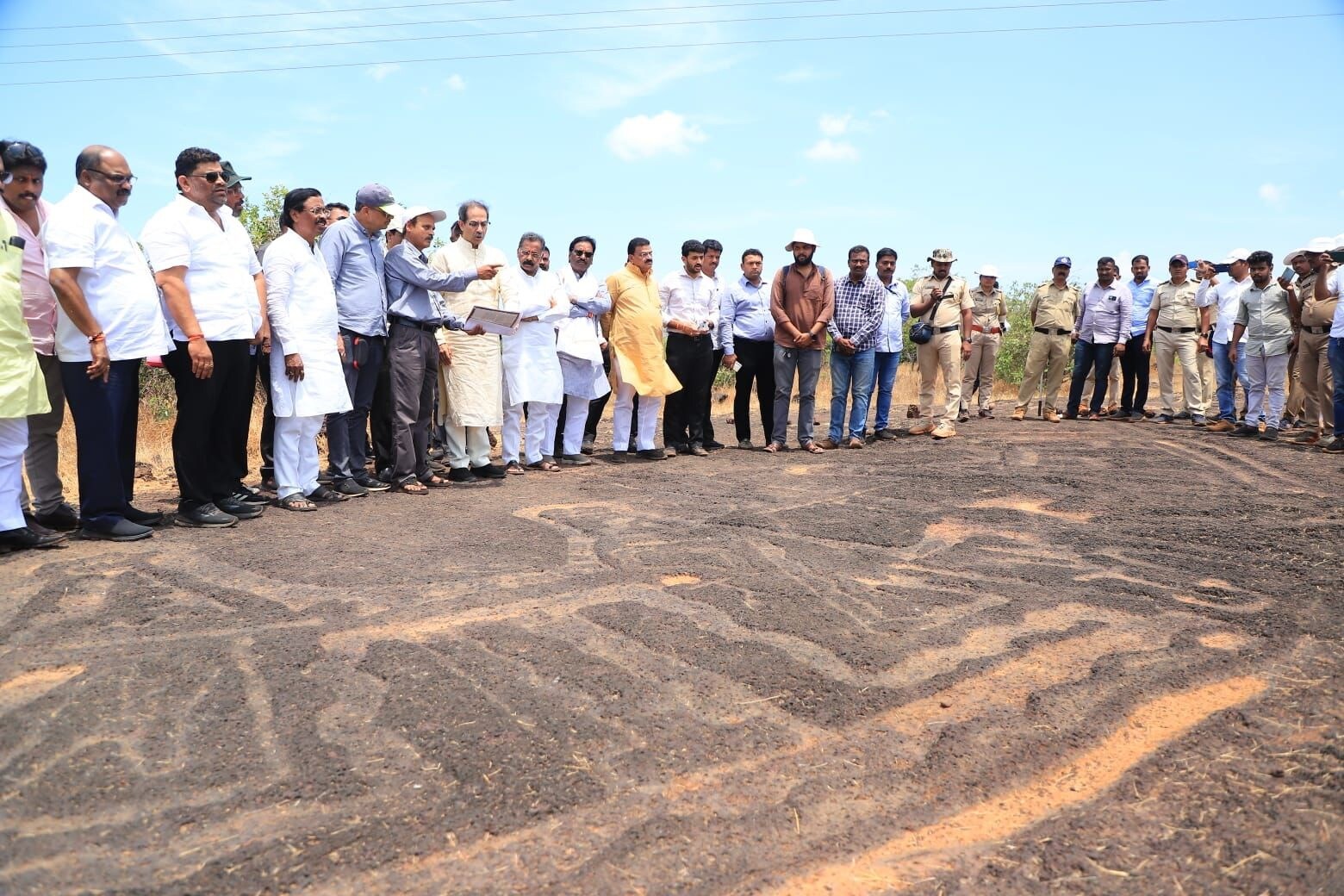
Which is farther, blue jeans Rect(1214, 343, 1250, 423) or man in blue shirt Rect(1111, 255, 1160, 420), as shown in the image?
man in blue shirt Rect(1111, 255, 1160, 420)

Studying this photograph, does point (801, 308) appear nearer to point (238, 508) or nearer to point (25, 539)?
point (238, 508)

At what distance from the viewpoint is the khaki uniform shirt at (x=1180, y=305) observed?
11133 mm

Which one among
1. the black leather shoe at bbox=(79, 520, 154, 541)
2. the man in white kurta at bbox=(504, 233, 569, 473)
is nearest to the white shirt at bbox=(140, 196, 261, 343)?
the black leather shoe at bbox=(79, 520, 154, 541)

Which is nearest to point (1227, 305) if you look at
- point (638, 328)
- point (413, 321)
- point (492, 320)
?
point (638, 328)

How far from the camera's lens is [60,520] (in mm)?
5469

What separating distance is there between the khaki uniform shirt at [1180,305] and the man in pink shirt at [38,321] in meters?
11.0

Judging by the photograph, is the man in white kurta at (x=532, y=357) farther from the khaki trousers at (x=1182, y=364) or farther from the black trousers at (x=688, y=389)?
the khaki trousers at (x=1182, y=364)

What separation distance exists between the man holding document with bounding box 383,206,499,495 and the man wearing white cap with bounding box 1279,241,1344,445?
7.94 metres

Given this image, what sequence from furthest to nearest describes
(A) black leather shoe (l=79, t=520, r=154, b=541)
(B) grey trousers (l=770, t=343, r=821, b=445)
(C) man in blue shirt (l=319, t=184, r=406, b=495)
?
(B) grey trousers (l=770, t=343, r=821, b=445) < (C) man in blue shirt (l=319, t=184, r=406, b=495) < (A) black leather shoe (l=79, t=520, r=154, b=541)

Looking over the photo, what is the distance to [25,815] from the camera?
2.54m

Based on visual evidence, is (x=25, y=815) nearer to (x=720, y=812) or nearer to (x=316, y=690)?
(x=316, y=690)

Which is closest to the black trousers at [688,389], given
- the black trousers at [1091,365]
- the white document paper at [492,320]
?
the white document paper at [492,320]

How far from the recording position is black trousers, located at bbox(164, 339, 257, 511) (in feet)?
18.2

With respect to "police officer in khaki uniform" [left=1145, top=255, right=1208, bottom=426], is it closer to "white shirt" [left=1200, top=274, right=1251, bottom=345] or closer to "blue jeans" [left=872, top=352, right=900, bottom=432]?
"white shirt" [left=1200, top=274, right=1251, bottom=345]
